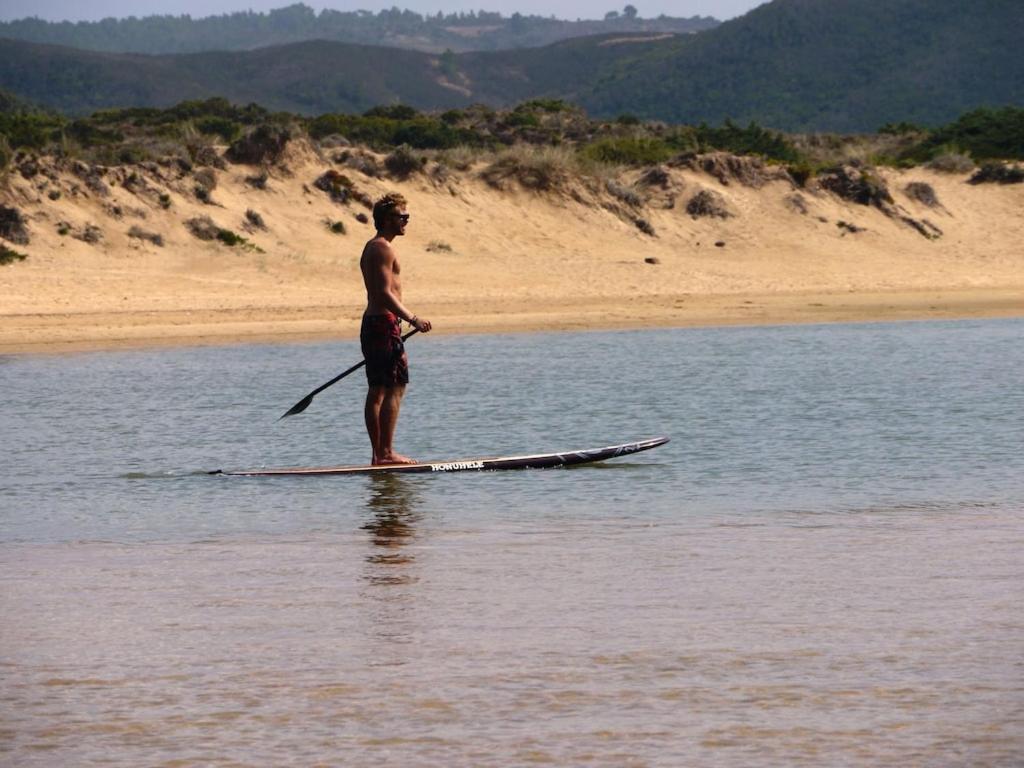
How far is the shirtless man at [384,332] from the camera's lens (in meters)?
11.7

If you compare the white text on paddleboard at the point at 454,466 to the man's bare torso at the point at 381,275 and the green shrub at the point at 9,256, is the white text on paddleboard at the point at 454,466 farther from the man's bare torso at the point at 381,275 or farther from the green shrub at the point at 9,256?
the green shrub at the point at 9,256

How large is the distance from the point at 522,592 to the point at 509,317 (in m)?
19.9

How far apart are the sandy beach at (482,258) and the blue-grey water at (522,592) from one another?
403 inches

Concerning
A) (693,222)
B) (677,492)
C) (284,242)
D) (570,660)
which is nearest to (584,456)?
(677,492)

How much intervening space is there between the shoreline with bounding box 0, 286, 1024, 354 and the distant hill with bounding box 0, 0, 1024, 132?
8510 cm

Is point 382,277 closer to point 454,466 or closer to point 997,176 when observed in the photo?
point 454,466

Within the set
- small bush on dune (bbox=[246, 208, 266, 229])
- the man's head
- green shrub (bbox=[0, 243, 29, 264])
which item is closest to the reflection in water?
the man's head

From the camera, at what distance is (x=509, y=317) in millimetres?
27266

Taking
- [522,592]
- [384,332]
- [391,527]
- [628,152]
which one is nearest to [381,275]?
[384,332]

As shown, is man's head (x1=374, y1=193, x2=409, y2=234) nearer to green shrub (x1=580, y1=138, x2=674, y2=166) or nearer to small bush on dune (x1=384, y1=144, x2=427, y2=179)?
small bush on dune (x1=384, y1=144, x2=427, y2=179)

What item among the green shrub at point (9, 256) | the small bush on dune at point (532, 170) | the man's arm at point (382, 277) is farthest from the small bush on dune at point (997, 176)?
the man's arm at point (382, 277)

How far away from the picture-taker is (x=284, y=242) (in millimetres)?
31094

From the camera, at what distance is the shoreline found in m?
24.0

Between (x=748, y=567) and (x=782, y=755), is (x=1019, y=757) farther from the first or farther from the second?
(x=748, y=567)
